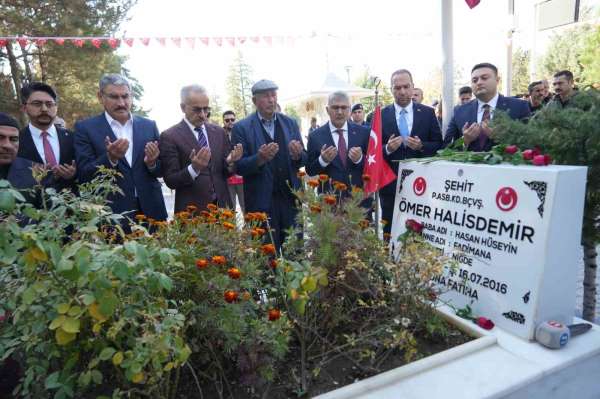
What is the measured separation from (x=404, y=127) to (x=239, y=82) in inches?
2379

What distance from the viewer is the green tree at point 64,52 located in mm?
12180

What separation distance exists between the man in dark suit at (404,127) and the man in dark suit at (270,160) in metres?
0.90

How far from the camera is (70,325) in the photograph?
1.22 meters

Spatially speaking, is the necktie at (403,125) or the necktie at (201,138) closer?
the necktie at (201,138)

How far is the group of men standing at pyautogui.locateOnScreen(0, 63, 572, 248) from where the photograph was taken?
3271 mm

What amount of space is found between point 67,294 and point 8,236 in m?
0.26

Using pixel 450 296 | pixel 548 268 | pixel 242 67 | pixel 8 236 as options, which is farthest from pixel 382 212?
pixel 242 67

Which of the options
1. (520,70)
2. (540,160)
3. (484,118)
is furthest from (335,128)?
(520,70)

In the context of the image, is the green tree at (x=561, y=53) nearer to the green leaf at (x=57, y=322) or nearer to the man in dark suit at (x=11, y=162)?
the man in dark suit at (x=11, y=162)

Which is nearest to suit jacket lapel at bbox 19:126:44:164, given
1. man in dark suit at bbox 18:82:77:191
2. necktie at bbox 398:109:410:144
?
man in dark suit at bbox 18:82:77:191

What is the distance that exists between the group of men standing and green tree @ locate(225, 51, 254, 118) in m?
56.4

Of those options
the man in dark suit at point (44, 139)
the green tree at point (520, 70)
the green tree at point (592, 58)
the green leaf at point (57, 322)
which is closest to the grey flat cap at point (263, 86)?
the man in dark suit at point (44, 139)

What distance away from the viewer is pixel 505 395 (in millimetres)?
1764

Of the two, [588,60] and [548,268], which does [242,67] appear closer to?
[588,60]
